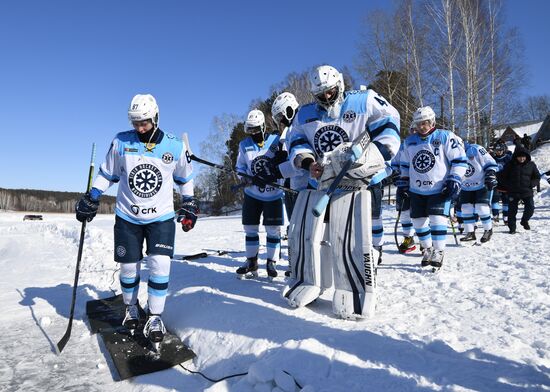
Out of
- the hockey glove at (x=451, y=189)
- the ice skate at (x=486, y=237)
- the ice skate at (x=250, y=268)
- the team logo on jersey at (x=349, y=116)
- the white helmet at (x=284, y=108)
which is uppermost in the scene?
the white helmet at (x=284, y=108)

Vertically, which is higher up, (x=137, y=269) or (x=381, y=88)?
(x=381, y=88)

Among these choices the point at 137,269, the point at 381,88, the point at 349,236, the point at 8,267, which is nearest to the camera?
the point at 349,236

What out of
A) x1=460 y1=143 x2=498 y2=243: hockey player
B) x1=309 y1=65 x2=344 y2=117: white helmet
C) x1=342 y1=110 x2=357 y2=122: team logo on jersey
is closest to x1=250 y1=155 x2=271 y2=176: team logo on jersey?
x1=309 y1=65 x2=344 y2=117: white helmet

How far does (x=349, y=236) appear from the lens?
3773 mm

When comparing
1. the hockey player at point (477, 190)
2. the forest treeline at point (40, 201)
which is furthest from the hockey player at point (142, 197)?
the forest treeline at point (40, 201)

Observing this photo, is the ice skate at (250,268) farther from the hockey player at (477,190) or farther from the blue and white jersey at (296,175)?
the hockey player at (477,190)

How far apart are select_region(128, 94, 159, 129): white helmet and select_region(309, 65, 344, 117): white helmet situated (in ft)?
5.20

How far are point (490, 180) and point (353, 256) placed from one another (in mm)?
6150

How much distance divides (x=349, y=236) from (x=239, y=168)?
2.50 m

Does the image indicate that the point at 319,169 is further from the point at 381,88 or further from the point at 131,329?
the point at 381,88

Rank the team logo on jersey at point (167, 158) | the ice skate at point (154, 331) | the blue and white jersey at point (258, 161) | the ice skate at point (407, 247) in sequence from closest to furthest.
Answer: the ice skate at point (154, 331)
the team logo on jersey at point (167, 158)
the blue and white jersey at point (258, 161)
the ice skate at point (407, 247)

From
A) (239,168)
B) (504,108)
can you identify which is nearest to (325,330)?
(239,168)

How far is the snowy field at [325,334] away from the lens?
2482 mm

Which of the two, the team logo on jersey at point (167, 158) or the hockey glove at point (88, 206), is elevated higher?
the team logo on jersey at point (167, 158)
